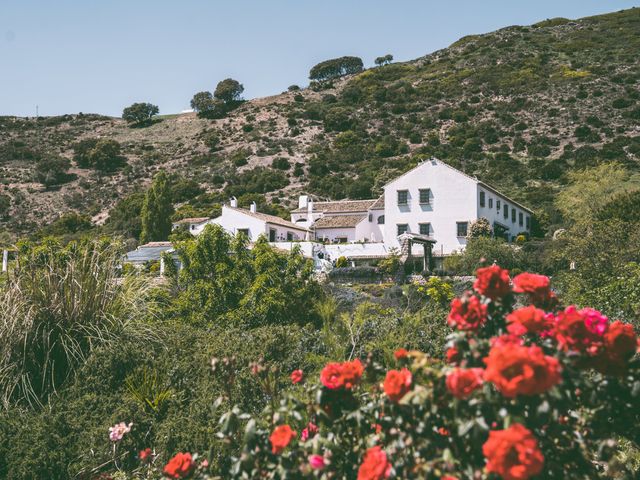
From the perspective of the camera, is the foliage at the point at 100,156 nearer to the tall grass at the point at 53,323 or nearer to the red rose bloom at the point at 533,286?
the tall grass at the point at 53,323

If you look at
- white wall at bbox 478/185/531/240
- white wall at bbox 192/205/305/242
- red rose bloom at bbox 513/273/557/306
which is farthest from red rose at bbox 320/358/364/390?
white wall at bbox 192/205/305/242

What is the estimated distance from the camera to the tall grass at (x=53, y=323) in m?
6.34

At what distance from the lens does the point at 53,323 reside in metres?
6.73

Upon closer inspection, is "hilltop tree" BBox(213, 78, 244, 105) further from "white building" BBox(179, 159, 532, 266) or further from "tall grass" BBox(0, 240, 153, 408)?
"tall grass" BBox(0, 240, 153, 408)

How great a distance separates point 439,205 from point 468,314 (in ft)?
130

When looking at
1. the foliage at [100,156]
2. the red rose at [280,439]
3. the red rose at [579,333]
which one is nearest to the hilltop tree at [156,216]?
the foliage at [100,156]

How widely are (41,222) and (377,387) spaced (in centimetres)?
6612

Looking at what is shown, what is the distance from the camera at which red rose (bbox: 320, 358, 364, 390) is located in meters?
3.17

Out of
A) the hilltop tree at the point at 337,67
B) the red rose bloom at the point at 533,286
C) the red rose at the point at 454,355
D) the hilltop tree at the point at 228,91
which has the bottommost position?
the red rose at the point at 454,355

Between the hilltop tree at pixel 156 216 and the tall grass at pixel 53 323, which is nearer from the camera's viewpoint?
the tall grass at pixel 53 323

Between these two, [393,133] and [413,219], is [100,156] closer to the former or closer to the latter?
[393,133]

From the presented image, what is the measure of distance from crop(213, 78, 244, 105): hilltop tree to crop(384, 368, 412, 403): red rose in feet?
344

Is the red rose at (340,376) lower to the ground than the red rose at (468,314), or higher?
lower

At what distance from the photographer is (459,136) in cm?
7050
